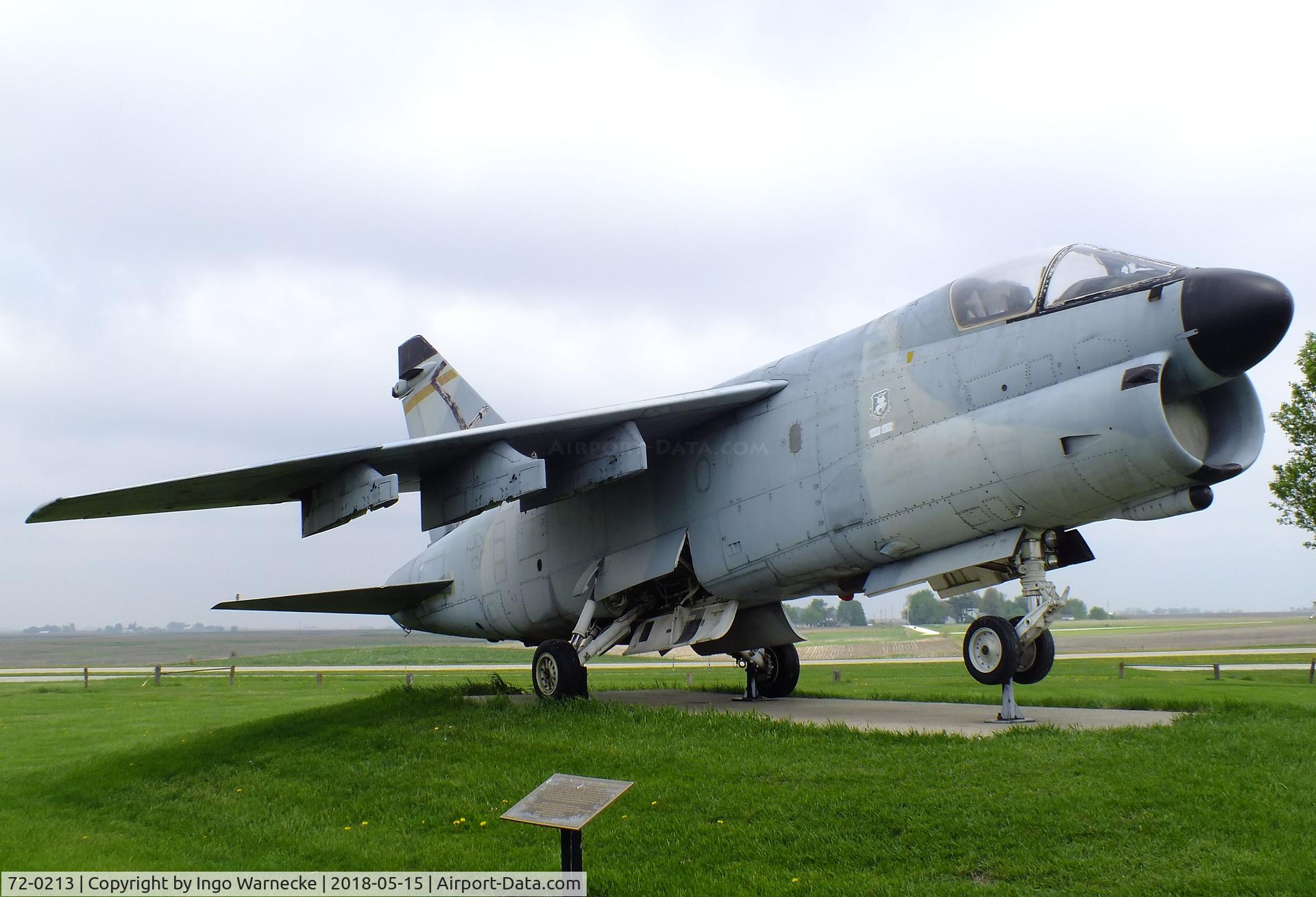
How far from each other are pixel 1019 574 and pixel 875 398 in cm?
220

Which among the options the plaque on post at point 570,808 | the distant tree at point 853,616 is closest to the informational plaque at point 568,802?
the plaque on post at point 570,808

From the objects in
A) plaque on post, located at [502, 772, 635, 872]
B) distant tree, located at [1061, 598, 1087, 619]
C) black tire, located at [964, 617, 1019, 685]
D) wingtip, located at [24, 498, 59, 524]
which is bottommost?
distant tree, located at [1061, 598, 1087, 619]

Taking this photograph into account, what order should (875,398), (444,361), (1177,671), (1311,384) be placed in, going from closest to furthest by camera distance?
(875,398), (444,361), (1311,384), (1177,671)

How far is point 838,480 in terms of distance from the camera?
32.1ft

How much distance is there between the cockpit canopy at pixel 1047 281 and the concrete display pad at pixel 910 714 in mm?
3876

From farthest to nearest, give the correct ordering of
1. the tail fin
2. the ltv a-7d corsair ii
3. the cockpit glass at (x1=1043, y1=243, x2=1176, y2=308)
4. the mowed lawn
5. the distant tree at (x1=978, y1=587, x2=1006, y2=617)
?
the distant tree at (x1=978, y1=587, x2=1006, y2=617) → the tail fin → the cockpit glass at (x1=1043, y1=243, x2=1176, y2=308) → the ltv a-7d corsair ii → the mowed lawn

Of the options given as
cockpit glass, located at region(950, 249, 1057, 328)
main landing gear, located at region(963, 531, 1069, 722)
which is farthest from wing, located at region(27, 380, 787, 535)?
main landing gear, located at region(963, 531, 1069, 722)

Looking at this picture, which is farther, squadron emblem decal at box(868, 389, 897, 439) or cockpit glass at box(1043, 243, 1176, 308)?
squadron emblem decal at box(868, 389, 897, 439)

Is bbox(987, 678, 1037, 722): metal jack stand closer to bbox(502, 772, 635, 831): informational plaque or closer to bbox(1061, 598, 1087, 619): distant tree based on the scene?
bbox(502, 772, 635, 831): informational plaque

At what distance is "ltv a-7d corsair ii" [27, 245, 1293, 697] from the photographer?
309 inches

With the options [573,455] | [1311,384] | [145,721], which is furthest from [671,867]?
[1311,384]

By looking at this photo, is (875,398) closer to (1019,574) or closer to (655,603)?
(1019,574)
